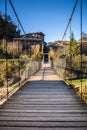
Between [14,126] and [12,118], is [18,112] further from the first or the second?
[14,126]

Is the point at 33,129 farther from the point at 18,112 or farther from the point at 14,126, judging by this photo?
the point at 18,112

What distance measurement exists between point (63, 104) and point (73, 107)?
0.35 meters

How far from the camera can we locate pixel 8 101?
4.58m

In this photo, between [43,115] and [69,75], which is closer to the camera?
[43,115]

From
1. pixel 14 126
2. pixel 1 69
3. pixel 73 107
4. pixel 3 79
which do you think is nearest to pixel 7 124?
pixel 14 126

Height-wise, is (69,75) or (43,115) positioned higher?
(43,115)

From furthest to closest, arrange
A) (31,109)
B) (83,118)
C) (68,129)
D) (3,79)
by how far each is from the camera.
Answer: (3,79)
(31,109)
(83,118)
(68,129)

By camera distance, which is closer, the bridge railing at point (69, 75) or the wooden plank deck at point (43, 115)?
the wooden plank deck at point (43, 115)

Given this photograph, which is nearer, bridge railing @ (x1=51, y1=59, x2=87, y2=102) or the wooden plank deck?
the wooden plank deck

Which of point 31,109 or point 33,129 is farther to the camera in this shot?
point 31,109

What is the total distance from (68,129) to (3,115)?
1.05 metres

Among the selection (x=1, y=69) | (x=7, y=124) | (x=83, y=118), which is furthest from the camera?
(x=1, y=69)

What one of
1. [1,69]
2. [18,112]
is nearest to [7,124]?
[18,112]

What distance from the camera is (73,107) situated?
406 centimetres
